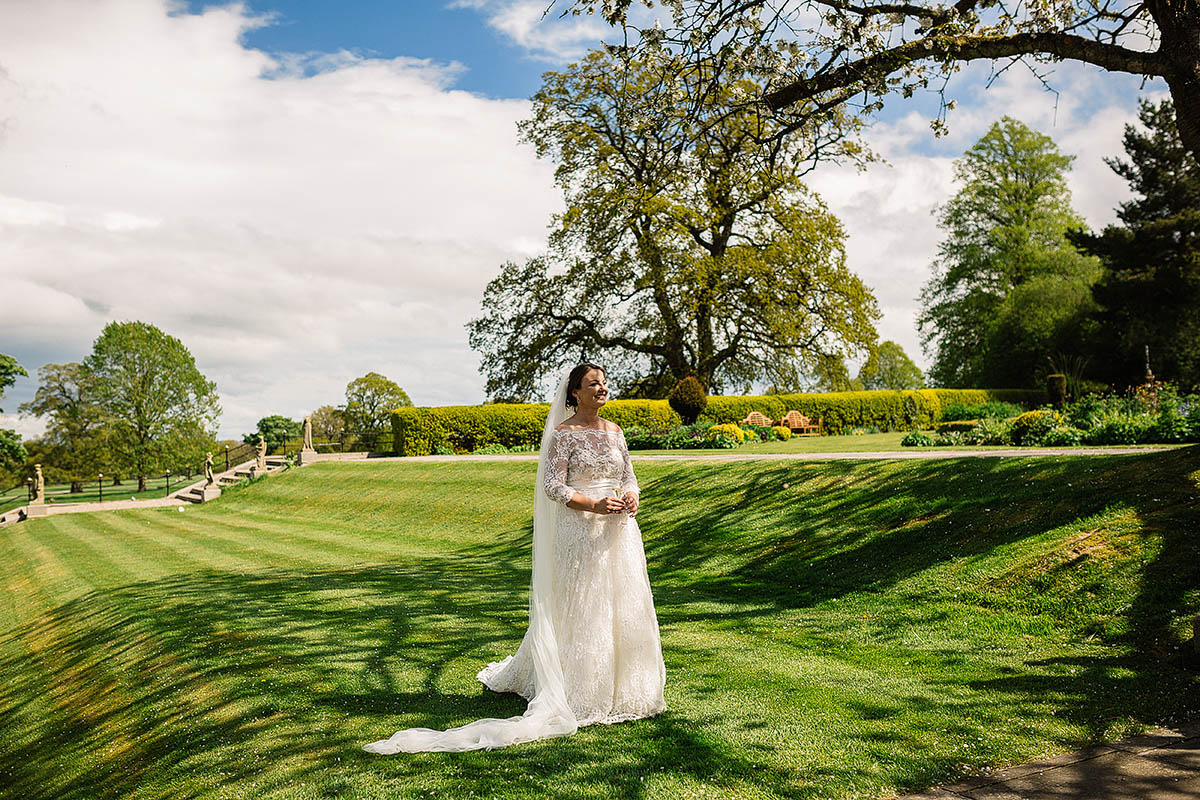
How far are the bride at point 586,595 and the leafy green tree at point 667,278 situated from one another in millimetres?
22621

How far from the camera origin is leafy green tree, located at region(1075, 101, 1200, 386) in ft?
107

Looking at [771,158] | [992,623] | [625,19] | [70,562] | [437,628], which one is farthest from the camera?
[70,562]

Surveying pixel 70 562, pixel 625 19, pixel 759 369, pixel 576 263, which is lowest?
pixel 70 562

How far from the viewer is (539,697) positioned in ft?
16.1

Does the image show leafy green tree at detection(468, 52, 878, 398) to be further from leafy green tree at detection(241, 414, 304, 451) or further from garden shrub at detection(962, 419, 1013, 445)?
leafy green tree at detection(241, 414, 304, 451)

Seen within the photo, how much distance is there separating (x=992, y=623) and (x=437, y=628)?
530 centimetres

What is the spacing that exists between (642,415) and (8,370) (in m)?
26.5

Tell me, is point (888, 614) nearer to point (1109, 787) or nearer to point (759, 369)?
point (1109, 787)

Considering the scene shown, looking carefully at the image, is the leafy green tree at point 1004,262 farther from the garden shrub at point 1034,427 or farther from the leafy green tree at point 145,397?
the leafy green tree at point 145,397

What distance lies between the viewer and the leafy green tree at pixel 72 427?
41625 millimetres

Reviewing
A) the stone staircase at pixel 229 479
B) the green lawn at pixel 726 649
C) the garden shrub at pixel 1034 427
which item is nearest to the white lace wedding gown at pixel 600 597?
the green lawn at pixel 726 649

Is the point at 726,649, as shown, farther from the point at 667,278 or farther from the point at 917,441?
the point at 667,278

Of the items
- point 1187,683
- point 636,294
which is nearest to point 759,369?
point 636,294

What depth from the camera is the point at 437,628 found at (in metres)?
7.58
